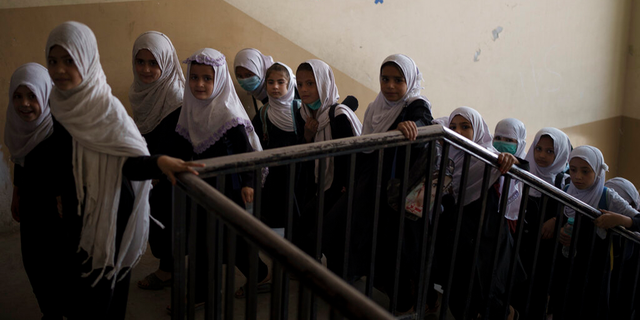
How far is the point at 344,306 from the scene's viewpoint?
1151mm

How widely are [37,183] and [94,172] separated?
449 mm

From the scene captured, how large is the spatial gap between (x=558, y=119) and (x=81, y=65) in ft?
19.9

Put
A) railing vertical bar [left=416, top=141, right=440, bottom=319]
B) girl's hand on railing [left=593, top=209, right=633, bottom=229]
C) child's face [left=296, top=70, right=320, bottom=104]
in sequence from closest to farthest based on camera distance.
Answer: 1. railing vertical bar [left=416, top=141, right=440, bottom=319]
2. girl's hand on railing [left=593, top=209, right=633, bottom=229]
3. child's face [left=296, top=70, right=320, bottom=104]

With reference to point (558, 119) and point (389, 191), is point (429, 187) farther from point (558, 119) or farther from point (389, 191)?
point (558, 119)

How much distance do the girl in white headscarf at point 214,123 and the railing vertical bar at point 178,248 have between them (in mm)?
1056

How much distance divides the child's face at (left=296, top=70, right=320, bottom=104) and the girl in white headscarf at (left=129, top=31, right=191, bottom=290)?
74cm

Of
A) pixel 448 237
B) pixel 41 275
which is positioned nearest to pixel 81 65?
pixel 41 275

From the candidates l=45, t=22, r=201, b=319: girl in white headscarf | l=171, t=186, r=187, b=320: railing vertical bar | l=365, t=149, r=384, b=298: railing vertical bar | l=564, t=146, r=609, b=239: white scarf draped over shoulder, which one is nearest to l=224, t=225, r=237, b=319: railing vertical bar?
l=171, t=186, r=187, b=320: railing vertical bar

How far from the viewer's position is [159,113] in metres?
3.21

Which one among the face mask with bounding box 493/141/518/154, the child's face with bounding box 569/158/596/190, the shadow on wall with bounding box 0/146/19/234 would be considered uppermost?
the face mask with bounding box 493/141/518/154

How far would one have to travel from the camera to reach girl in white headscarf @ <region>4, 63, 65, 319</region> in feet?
7.33

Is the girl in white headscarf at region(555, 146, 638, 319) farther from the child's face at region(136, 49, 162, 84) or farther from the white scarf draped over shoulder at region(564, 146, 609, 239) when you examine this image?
the child's face at region(136, 49, 162, 84)

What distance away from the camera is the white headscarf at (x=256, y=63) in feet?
13.8

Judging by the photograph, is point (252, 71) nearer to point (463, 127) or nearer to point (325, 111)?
point (325, 111)
